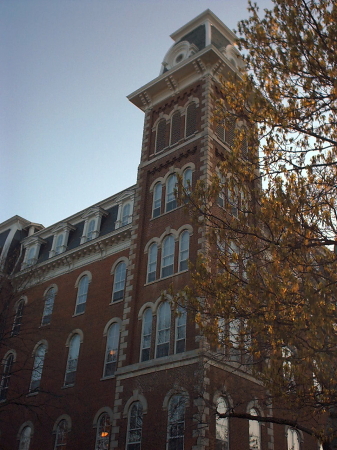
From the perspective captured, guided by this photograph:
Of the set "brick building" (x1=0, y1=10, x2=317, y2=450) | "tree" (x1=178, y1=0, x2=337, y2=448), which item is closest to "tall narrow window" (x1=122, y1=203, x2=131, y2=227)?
"brick building" (x1=0, y1=10, x2=317, y2=450)

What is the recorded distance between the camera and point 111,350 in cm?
2752

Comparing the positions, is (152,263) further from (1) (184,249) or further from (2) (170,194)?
(2) (170,194)

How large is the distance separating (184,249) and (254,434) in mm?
8207

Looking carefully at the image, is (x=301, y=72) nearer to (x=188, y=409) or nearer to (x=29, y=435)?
(x=188, y=409)

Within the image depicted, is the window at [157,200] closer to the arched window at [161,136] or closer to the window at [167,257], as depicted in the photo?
the window at [167,257]

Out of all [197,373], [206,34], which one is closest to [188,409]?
[197,373]

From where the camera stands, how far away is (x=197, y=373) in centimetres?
Result: 1952

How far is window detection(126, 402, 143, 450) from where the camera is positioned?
2150 centimetres

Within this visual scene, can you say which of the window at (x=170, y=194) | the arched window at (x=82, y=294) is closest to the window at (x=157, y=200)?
the window at (x=170, y=194)

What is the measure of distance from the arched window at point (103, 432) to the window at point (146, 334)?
14.1 ft

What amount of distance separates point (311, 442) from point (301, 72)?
Answer: 1973cm

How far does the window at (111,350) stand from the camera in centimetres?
2693

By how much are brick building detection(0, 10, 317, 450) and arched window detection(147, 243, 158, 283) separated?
53 mm

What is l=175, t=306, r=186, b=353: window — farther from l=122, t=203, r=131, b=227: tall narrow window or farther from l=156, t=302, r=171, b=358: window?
l=122, t=203, r=131, b=227: tall narrow window
